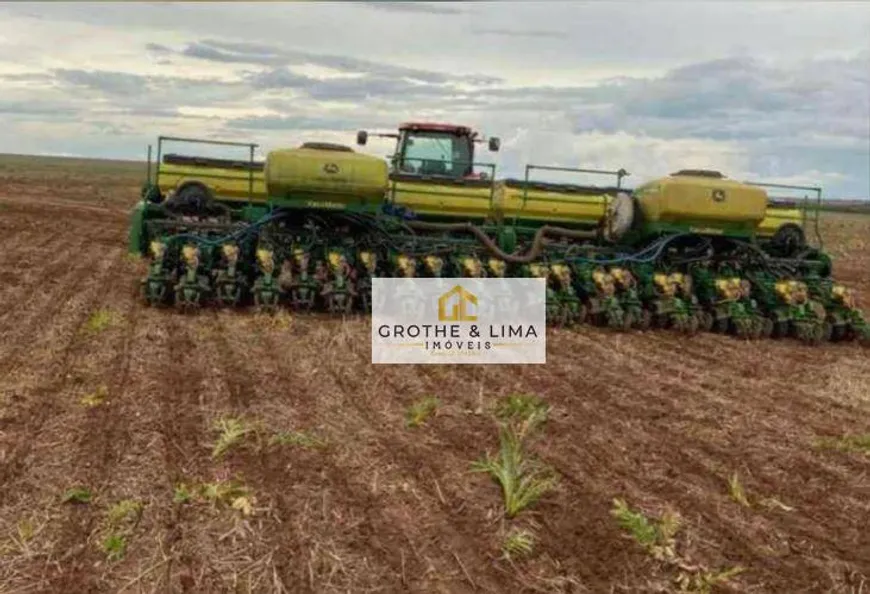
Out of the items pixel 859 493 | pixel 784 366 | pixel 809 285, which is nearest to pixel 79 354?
pixel 859 493

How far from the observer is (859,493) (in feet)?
20.3

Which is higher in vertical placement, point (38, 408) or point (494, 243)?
point (494, 243)

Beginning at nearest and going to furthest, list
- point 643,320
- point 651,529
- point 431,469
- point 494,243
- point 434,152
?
1. point 651,529
2. point 431,469
3. point 643,320
4. point 494,243
5. point 434,152

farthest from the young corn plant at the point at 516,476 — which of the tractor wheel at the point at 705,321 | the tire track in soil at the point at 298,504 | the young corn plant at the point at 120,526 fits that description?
the tractor wheel at the point at 705,321

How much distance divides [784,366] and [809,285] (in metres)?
2.97

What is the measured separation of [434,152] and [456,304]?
404cm

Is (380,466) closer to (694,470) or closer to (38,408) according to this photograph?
(694,470)

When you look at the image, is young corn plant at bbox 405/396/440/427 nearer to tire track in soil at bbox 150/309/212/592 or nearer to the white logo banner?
tire track in soil at bbox 150/309/212/592

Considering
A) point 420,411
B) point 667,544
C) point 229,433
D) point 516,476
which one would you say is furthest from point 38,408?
point 667,544

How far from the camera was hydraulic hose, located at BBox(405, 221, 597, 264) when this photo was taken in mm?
12742

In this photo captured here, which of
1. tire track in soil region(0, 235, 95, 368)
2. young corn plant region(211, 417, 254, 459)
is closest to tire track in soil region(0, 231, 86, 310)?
tire track in soil region(0, 235, 95, 368)

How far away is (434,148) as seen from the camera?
1540 cm

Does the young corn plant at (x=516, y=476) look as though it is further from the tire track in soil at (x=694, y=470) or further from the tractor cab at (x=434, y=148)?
the tractor cab at (x=434, y=148)

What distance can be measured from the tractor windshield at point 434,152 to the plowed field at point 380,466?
493 centimetres
